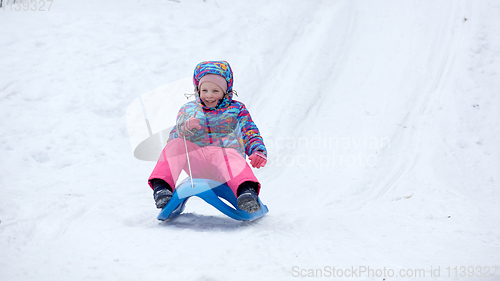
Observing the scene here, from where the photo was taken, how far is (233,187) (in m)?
2.32

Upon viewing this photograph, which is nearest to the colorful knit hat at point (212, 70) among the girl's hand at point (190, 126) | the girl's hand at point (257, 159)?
the girl's hand at point (190, 126)

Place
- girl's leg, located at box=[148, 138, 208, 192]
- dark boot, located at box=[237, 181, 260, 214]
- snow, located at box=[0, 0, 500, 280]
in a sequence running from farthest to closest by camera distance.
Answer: girl's leg, located at box=[148, 138, 208, 192], dark boot, located at box=[237, 181, 260, 214], snow, located at box=[0, 0, 500, 280]

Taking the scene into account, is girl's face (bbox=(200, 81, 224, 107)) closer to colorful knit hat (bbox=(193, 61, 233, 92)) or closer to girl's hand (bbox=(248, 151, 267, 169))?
colorful knit hat (bbox=(193, 61, 233, 92))

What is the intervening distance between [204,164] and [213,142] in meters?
0.18

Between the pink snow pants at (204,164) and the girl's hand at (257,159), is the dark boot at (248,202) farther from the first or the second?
the girl's hand at (257,159)

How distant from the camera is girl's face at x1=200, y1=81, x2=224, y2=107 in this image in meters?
2.60

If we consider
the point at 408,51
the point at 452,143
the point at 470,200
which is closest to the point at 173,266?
the point at 470,200

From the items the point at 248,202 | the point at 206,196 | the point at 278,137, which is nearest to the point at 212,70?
the point at 206,196

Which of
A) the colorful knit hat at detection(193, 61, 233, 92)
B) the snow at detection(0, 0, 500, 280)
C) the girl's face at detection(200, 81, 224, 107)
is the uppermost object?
the colorful knit hat at detection(193, 61, 233, 92)

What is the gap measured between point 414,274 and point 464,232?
988 mm

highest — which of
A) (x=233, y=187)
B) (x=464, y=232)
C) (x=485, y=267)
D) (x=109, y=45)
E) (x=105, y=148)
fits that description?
(x=485, y=267)

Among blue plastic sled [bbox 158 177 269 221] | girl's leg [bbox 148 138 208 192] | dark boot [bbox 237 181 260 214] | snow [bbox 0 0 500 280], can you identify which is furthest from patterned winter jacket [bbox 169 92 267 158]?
snow [bbox 0 0 500 280]

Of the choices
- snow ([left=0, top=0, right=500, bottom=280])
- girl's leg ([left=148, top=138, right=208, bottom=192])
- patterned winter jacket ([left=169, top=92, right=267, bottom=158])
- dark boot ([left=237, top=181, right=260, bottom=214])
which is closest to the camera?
snow ([left=0, top=0, right=500, bottom=280])

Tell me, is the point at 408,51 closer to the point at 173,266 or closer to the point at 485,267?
the point at 485,267
